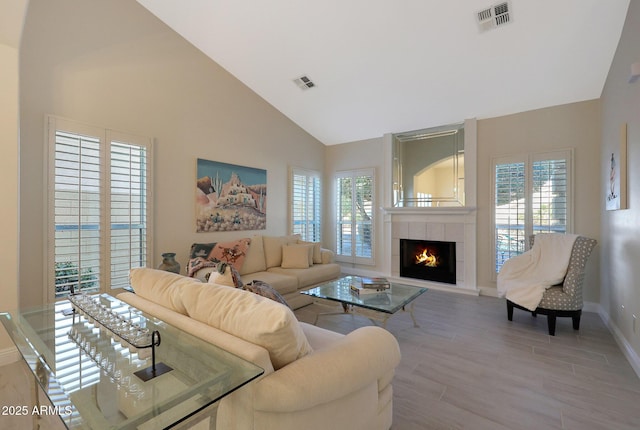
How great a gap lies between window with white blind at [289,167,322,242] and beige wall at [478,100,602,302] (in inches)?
119

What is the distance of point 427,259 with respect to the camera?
530 cm

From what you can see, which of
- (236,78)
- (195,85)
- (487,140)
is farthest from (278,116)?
(487,140)

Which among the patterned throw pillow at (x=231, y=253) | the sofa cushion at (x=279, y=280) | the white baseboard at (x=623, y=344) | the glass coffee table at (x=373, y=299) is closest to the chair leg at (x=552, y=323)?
the white baseboard at (x=623, y=344)

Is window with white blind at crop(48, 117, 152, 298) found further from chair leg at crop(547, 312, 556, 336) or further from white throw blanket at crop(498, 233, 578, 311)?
chair leg at crop(547, 312, 556, 336)

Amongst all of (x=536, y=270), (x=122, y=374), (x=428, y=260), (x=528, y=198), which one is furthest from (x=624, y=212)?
(x=122, y=374)

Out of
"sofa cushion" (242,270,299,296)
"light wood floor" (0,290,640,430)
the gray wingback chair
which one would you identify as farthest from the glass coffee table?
the gray wingback chair

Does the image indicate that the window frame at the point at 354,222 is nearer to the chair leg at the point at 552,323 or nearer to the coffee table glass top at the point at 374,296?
the coffee table glass top at the point at 374,296

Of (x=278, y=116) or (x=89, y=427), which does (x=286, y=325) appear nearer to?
(x=89, y=427)

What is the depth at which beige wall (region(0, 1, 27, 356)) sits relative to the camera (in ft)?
8.23

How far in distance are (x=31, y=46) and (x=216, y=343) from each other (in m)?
3.54

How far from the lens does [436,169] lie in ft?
17.0

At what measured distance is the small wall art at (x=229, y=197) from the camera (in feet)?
13.8

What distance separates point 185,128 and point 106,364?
3432 millimetres

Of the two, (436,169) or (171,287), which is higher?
(436,169)
